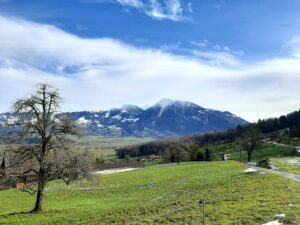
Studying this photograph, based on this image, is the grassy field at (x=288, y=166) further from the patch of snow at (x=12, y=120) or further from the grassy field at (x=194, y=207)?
the patch of snow at (x=12, y=120)

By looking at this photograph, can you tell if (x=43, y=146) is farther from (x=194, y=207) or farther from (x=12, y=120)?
(x=194, y=207)

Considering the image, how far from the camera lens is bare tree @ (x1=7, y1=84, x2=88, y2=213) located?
4181cm

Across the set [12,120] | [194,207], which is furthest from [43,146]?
[194,207]

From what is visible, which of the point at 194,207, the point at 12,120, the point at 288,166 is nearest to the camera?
the point at 194,207

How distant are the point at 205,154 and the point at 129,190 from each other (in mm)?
94329

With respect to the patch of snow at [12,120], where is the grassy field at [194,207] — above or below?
below

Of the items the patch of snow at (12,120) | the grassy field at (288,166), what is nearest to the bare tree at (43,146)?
the patch of snow at (12,120)

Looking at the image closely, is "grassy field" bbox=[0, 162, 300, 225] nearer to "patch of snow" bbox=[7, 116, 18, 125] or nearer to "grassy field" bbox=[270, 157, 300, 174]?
"patch of snow" bbox=[7, 116, 18, 125]

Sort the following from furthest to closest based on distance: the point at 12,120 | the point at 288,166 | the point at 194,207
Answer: the point at 288,166, the point at 12,120, the point at 194,207

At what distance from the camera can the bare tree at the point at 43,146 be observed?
4181 centimetres

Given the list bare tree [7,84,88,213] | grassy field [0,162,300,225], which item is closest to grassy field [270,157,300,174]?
grassy field [0,162,300,225]

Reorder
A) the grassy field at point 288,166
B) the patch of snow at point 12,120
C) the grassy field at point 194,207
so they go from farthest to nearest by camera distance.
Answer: the grassy field at point 288,166, the patch of snow at point 12,120, the grassy field at point 194,207

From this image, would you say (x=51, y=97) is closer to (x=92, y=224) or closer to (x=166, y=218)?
(x=92, y=224)

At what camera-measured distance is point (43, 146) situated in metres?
42.8
